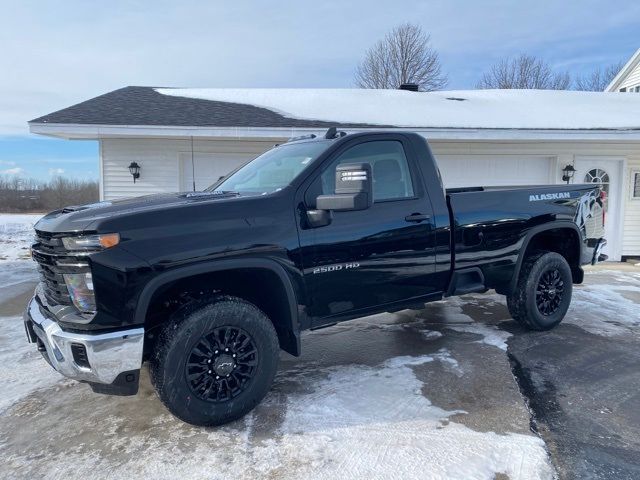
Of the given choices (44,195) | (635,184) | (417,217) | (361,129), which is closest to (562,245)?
(417,217)

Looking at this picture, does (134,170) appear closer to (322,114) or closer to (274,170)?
(322,114)

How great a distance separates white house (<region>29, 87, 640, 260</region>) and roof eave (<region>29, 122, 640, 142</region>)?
2 cm

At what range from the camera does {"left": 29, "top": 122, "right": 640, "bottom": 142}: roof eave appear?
867cm

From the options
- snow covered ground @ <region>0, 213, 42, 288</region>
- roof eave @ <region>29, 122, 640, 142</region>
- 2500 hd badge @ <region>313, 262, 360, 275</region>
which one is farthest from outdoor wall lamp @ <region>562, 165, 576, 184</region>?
snow covered ground @ <region>0, 213, 42, 288</region>

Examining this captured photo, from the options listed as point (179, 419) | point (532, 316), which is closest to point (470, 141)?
point (532, 316)

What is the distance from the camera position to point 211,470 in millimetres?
2771

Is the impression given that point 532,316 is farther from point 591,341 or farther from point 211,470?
point 211,470

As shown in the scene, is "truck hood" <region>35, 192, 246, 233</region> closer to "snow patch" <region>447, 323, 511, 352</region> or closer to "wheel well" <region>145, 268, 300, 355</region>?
"wheel well" <region>145, 268, 300, 355</region>

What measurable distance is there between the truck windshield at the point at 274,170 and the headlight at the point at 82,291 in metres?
1.35

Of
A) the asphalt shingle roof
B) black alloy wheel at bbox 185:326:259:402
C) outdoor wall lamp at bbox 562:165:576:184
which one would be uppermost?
the asphalt shingle roof

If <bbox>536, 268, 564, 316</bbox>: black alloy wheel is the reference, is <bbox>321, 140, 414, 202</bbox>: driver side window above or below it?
above

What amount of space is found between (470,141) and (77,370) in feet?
31.0

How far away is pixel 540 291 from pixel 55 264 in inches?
182

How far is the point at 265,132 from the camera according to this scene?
354 inches
